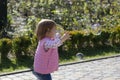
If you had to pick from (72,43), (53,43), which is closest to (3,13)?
(72,43)

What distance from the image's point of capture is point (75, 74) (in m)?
8.54

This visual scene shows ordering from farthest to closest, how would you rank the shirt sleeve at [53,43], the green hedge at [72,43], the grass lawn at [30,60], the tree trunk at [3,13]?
1. the tree trunk at [3,13]
2. the green hedge at [72,43]
3. the grass lawn at [30,60]
4. the shirt sleeve at [53,43]

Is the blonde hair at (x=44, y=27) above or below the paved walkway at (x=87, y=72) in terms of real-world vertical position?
above

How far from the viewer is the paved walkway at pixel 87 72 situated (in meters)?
8.22

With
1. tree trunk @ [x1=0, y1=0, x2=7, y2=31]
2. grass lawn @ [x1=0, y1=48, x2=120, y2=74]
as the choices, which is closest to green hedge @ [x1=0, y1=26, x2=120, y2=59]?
grass lawn @ [x1=0, y1=48, x2=120, y2=74]

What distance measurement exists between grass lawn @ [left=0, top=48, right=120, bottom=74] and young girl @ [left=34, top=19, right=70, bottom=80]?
3.14 m

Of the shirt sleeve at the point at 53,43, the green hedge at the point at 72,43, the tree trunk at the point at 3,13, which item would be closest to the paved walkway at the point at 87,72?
the green hedge at the point at 72,43

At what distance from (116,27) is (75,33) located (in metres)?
1.86

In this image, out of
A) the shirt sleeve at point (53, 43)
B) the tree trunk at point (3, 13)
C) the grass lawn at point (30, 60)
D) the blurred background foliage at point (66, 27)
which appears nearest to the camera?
the shirt sleeve at point (53, 43)

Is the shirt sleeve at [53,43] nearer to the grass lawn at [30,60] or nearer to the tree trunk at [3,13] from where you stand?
the grass lawn at [30,60]

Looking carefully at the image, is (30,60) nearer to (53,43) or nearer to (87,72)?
(87,72)

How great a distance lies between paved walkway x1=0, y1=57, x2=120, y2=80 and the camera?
27.0ft

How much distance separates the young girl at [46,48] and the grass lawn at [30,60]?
3.14 metres

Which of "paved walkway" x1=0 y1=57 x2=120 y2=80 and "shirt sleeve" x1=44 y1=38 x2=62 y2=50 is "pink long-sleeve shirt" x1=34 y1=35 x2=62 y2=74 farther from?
"paved walkway" x1=0 y1=57 x2=120 y2=80
